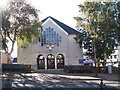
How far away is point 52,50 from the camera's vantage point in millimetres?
33750

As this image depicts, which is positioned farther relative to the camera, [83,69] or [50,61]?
[50,61]

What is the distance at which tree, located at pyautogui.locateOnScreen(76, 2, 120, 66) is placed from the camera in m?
25.1

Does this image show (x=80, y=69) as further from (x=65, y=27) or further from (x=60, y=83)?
(x=65, y=27)

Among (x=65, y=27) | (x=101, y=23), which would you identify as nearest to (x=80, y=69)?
(x=101, y=23)

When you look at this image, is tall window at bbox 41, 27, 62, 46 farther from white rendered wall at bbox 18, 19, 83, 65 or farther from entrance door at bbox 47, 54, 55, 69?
entrance door at bbox 47, 54, 55, 69

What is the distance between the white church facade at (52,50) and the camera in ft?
110

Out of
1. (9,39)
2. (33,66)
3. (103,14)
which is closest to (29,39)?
(9,39)

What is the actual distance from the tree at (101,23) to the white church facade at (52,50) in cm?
669

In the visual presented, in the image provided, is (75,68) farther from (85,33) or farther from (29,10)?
(29,10)

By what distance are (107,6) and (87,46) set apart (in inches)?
215

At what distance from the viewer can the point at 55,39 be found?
33969 millimetres

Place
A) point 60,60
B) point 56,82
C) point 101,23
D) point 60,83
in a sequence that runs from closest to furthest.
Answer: point 60,83 < point 56,82 < point 101,23 < point 60,60

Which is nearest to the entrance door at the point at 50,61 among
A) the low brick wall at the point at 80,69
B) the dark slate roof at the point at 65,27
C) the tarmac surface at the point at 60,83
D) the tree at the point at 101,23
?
the dark slate roof at the point at 65,27

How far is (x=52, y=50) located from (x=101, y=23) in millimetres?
10405
